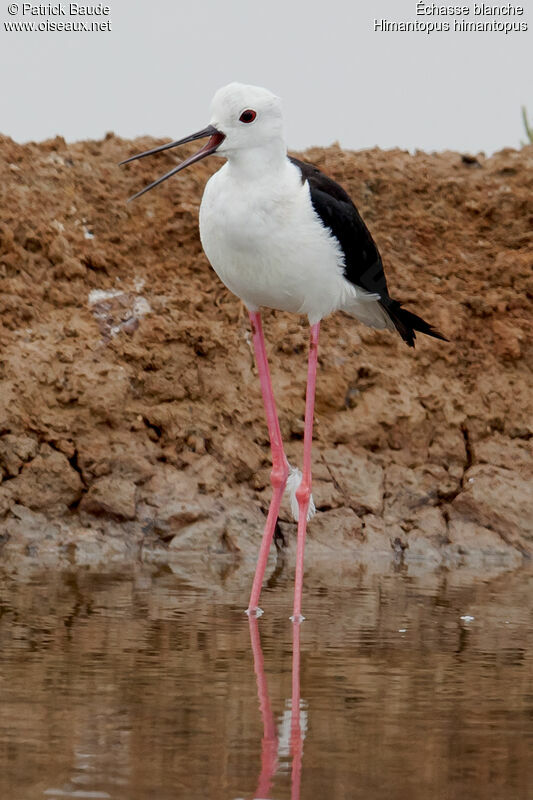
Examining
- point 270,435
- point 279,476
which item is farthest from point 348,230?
point 279,476

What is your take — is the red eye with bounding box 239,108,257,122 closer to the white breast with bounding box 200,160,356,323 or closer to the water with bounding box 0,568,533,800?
the white breast with bounding box 200,160,356,323

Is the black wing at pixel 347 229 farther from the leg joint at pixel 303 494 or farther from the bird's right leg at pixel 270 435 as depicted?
the leg joint at pixel 303 494

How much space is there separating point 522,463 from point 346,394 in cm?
130

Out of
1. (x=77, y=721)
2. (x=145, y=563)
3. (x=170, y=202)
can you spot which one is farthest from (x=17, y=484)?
(x=77, y=721)

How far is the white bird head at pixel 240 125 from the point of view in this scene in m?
6.38

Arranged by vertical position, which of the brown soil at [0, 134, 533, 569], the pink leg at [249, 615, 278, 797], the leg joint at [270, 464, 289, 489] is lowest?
the pink leg at [249, 615, 278, 797]

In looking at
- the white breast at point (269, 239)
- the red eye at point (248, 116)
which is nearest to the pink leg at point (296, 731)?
the white breast at point (269, 239)

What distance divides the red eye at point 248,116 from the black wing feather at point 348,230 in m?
0.49

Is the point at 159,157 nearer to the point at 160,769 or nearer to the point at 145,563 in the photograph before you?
the point at 145,563

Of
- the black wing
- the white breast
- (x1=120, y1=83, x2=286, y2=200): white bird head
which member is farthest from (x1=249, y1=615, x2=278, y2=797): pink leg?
(x1=120, y1=83, x2=286, y2=200): white bird head

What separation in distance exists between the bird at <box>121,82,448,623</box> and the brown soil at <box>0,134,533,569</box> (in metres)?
1.51

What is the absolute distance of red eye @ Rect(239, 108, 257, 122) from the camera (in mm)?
6410

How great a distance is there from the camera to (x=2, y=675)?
189 inches

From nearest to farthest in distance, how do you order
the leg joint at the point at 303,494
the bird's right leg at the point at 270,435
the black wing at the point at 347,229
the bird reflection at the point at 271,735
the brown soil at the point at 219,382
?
the bird reflection at the point at 271,735 < the black wing at the point at 347,229 < the bird's right leg at the point at 270,435 < the leg joint at the point at 303,494 < the brown soil at the point at 219,382
